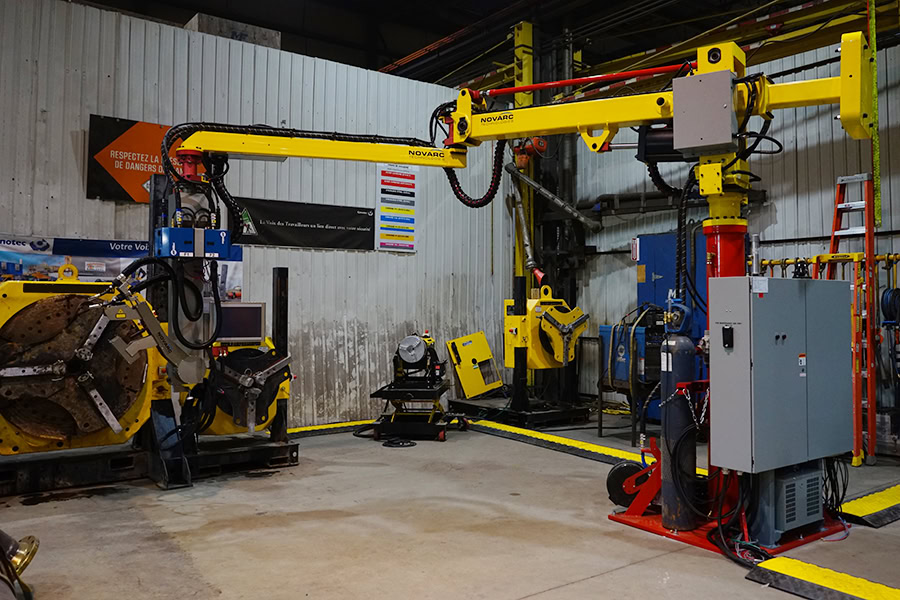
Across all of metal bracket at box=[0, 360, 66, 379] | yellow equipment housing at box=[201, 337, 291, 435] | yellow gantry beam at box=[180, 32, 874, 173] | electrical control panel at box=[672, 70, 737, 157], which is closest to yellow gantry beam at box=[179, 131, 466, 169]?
yellow gantry beam at box=[180, 32, 874, 173]

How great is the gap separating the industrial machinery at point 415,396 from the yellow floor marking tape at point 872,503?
361 centimetres

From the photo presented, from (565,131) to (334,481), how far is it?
124 inches

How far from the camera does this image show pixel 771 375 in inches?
147

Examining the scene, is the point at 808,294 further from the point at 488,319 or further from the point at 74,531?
the point at 488,319

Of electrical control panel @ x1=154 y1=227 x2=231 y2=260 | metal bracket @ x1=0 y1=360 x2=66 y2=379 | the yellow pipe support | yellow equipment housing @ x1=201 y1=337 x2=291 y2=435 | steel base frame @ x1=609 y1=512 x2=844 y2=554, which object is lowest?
steel base frame @ x1=609 y1=512 x2=844 y2=554

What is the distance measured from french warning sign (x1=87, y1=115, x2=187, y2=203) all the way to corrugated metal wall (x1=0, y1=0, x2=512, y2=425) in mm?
91

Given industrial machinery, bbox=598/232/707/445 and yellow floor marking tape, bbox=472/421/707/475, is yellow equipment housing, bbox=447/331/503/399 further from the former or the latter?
industrial machinery, bbox=598/232/707/445

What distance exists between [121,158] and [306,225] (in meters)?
1.98

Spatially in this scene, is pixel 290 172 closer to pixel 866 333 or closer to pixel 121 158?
pixel 121 158

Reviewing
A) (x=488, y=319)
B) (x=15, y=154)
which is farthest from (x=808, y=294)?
(x=15, y=154)

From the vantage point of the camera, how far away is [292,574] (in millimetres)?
3457

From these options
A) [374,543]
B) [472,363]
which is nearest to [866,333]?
[374,543]

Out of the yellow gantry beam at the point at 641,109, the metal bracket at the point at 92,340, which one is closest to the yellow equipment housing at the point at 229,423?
the metal bracket at the point at 92,340

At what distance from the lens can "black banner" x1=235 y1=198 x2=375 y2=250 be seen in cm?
744
